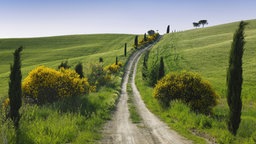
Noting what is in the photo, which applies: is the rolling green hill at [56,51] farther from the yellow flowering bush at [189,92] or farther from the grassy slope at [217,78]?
the yellow flowering bush at [189,92]

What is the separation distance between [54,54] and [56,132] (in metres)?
99.7

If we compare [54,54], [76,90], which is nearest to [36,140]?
[76,90]

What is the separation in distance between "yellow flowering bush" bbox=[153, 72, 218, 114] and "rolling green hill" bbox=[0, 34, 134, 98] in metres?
34.3

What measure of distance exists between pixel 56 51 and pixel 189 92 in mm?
98449

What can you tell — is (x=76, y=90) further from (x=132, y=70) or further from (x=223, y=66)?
(x=132, y=70)

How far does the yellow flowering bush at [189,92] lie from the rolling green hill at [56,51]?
113ft

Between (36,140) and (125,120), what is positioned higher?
(36,140)

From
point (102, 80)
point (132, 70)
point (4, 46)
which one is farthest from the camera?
point (4, 46)

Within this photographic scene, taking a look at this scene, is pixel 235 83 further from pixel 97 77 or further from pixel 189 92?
pixel 97 77

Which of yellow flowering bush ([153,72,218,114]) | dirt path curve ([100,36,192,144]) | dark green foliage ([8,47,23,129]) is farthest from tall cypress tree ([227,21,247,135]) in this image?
dark green foliage ([8,47,23,129])

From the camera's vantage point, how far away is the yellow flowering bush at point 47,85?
2831 centimetres

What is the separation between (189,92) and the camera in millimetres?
24641

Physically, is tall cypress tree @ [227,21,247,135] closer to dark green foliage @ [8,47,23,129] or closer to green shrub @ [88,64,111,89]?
dark green foliage @ [8,47,23,129]

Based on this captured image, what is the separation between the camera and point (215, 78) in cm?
4838
